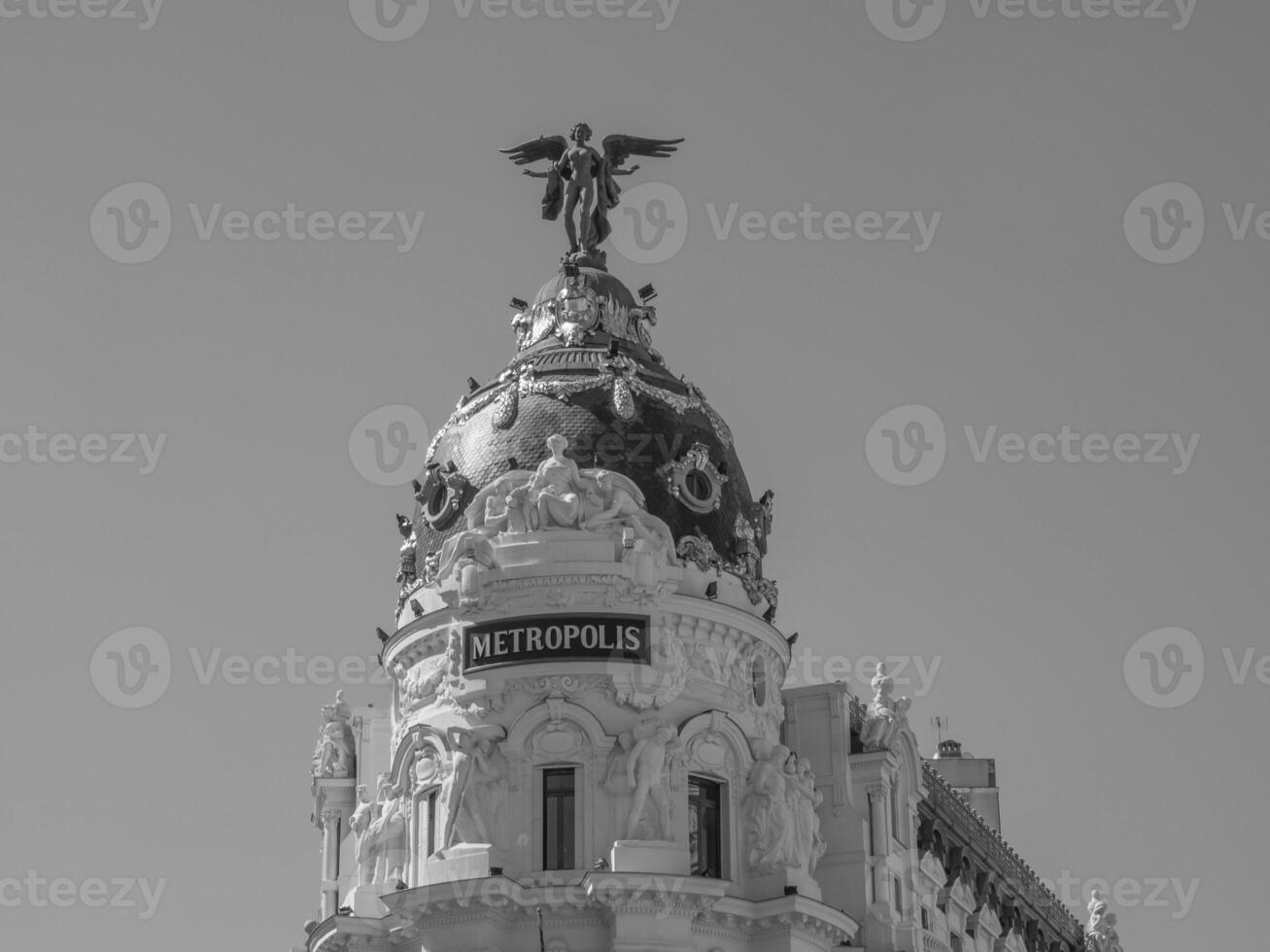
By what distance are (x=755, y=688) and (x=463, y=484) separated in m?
9.37

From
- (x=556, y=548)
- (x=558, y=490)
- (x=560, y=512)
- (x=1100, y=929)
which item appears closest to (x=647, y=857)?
(x=556, y=548)

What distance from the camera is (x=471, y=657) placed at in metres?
64.1

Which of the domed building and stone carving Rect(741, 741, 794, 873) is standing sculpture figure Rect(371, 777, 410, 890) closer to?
the domed building

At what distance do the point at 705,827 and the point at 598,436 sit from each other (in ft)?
34.4

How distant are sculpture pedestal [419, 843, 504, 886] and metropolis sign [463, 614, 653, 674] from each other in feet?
15.3

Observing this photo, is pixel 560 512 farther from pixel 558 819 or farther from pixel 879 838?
pixel 879 838

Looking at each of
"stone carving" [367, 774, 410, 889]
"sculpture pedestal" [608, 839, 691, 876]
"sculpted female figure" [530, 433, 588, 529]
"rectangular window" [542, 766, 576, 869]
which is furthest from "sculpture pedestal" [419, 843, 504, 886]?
"sculpted female figure" [530, 433, 588, 529]

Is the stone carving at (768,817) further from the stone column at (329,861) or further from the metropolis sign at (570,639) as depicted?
the stone column at (329,861)

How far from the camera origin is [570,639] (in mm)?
63188

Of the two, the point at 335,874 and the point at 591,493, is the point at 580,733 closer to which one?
the point at 591,493

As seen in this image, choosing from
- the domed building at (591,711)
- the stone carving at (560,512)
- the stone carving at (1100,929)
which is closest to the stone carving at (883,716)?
the domed building at (591,711)

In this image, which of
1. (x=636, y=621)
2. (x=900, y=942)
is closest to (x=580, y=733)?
(x=636, y=621)

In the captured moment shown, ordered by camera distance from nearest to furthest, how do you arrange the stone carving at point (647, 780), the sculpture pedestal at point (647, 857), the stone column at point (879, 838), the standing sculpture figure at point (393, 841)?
the sculpture pedestal at point (647, 857), the stone carving at point (647, 780), the standing sculpture figure at point (393, 841), the stone column at point (879, 838)

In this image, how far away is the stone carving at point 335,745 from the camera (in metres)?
70.9
